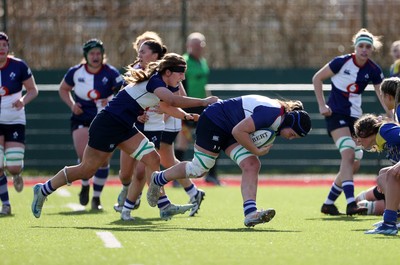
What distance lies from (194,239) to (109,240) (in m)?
0.71

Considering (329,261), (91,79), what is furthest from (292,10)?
(329,261)

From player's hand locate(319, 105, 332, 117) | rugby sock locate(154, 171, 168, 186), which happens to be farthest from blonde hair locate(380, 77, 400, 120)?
rugby sock locate(154, 171, 168, 186)

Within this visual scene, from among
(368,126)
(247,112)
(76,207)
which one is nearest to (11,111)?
(76,207)

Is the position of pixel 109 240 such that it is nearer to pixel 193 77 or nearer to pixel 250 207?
pixel 250 207

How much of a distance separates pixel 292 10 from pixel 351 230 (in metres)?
10.9

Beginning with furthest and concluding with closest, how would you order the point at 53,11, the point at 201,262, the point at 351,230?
the point at 53,11, the point at 351,230, the point at 201,262

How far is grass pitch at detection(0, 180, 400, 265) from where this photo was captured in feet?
24.5

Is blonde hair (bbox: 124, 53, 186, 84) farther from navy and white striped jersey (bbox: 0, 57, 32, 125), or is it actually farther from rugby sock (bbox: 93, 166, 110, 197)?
rugby sock (bbox: 93, 166, 110, 197)

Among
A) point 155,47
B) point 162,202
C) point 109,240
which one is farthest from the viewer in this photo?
point 155,47

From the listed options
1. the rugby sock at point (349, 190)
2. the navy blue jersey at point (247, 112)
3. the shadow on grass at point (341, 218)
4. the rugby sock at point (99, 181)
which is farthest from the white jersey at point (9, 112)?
the rugby sock at point (349, 190)

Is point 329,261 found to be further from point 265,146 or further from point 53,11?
point 53,11

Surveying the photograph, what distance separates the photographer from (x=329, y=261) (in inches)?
288

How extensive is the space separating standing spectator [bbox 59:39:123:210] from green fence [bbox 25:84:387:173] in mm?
6271

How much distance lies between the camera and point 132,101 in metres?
10.3
